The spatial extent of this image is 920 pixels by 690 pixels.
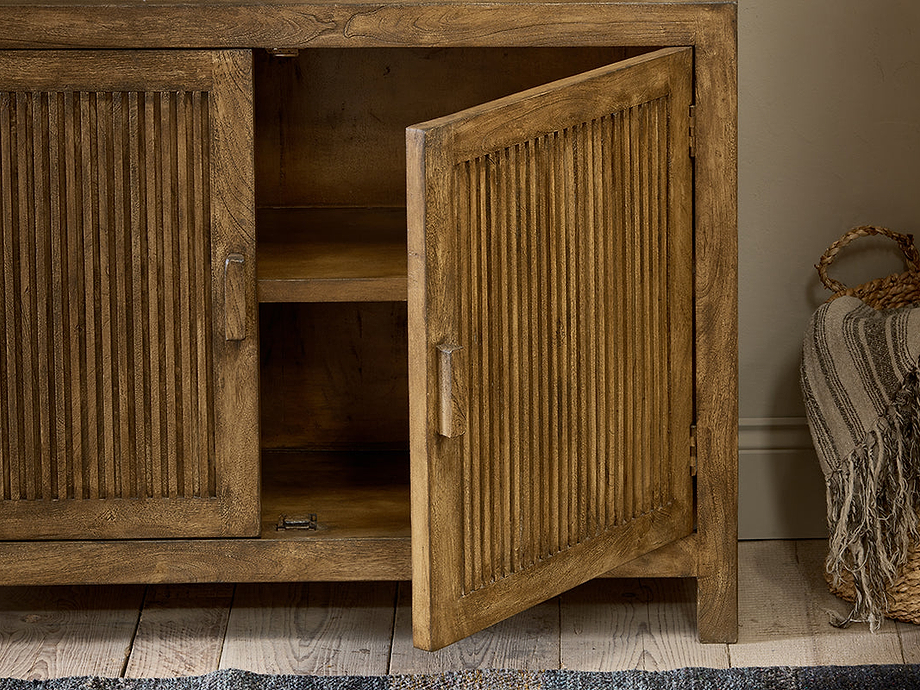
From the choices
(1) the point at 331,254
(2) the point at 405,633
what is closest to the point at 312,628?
(2) the point at 405,633

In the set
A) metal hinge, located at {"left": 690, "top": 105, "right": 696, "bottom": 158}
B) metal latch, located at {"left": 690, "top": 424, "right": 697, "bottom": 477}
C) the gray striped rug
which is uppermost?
metal hinge, located at {"left": 690, "top": 105, "right": 696, "bottom": 158}

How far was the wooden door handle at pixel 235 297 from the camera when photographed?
1327 mm

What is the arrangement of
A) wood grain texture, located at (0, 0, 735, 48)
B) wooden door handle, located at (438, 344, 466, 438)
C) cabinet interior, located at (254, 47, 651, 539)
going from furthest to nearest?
1. cabinet interior, located at (254, 47, 651, 539)
2. wood grain texture, located at (0, 0, 735, 48)
3. wooden door handle, located at (438, 344, 466, 438)

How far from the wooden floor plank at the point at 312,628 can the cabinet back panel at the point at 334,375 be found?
224mm

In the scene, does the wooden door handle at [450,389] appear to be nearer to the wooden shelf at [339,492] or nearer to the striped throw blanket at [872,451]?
the wooden shelf at [339,492]

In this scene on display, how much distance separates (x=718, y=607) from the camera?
148 centimetres

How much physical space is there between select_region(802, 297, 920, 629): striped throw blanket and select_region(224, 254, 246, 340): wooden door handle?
0.75m

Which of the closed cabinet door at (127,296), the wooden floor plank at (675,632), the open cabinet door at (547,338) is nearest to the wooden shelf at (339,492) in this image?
the closed cabinet door at (127,296)

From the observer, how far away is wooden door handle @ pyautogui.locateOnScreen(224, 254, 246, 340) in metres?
1.33

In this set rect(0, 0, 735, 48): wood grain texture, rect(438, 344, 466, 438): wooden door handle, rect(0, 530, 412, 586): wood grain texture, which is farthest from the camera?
rect(0, 530, 412, 586): wood grain texture

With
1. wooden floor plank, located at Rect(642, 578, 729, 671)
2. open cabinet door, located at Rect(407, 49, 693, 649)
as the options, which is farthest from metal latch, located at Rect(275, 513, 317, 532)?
wooden floor plank, located at Rect(642, 578, 729, 671)

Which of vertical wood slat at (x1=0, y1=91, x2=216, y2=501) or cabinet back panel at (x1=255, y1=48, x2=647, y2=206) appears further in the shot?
cabinet back panel at (x1=255, y1=48, x2=647, y2=206)

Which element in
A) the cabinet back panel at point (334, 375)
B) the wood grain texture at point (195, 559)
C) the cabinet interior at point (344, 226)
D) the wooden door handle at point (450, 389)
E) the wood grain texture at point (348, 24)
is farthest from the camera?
the cabinet back panel at point (334, 375)

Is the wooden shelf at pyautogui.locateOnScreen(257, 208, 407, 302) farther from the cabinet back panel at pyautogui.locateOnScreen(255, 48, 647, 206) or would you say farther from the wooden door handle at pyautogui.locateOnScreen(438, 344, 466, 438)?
the wooden door handle at pyautogui.locateOnScreen(438, 344, 466, 438)
